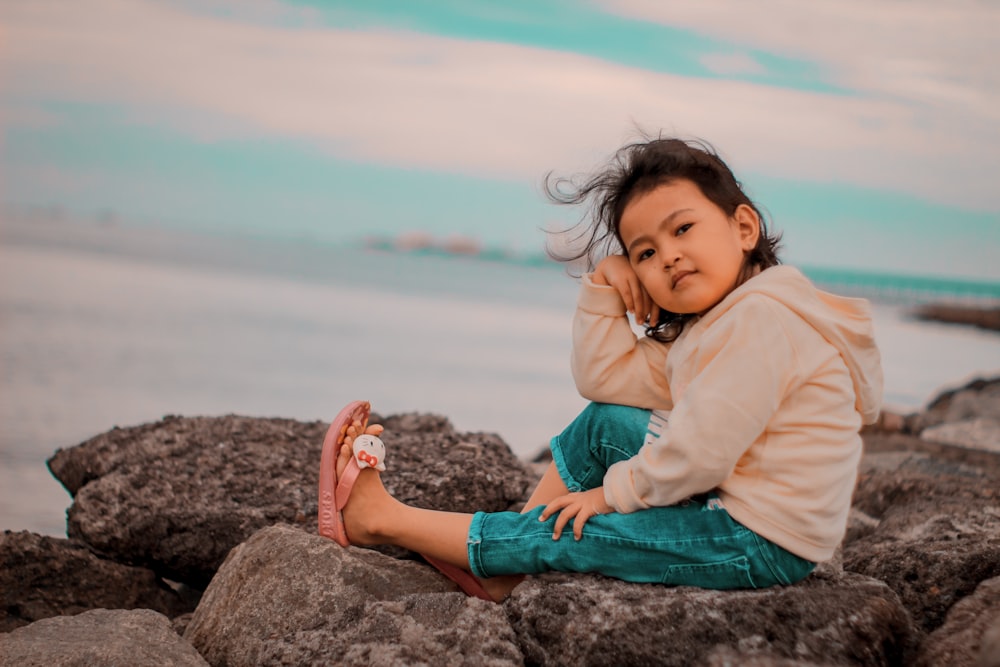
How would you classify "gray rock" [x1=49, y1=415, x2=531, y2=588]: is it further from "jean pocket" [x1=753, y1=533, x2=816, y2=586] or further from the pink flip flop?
"jean pocket" [x1=753, y1=533, x2=816, y2=586]

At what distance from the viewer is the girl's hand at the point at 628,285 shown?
2818mm

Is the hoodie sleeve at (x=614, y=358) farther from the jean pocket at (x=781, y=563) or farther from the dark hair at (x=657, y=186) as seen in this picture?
the jean pocket at (x=781, y=563)

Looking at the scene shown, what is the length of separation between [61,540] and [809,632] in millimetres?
2488

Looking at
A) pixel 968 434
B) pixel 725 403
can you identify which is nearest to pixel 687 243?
pixel 725 403

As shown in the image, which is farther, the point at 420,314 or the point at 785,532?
the point at 420,314

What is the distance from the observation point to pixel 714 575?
8.07ft

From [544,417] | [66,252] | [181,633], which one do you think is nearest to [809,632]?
[181,633]

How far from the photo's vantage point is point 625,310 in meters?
2.88

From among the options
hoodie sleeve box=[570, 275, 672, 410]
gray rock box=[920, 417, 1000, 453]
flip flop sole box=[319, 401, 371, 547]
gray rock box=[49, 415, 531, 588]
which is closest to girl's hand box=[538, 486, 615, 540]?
hoodie sleeve box=[570, 275, 672, 410]

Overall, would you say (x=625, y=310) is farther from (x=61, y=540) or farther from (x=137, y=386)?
(x=137, y=386)

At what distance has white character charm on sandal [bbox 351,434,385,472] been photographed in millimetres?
2848

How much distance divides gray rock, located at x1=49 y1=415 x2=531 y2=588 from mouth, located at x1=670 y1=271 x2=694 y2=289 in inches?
46.0

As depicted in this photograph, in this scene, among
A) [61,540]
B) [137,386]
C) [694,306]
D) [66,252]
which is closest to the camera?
[694,306]

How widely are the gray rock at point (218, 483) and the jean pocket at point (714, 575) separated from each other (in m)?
1.09
